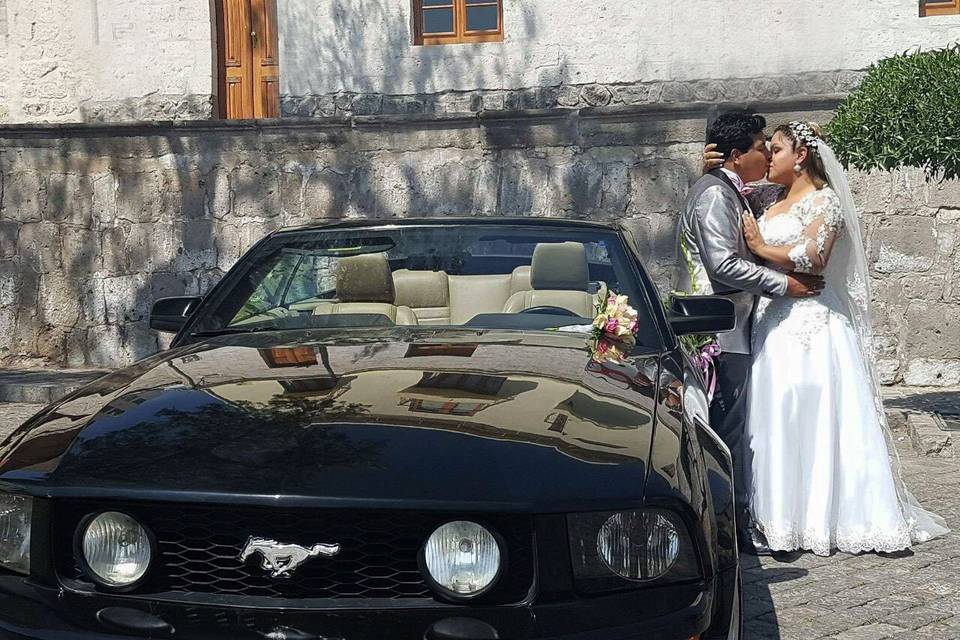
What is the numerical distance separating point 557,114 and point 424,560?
27.4 ft

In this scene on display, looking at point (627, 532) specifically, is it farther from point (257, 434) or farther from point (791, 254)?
point (791, 254)

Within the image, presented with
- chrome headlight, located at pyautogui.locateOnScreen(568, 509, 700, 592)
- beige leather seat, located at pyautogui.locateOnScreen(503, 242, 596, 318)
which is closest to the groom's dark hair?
beige leather seat, located at pyautogui.locateOnScreen(503, 242, 596, 318)

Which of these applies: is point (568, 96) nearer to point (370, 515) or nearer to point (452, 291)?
point (452, 291)

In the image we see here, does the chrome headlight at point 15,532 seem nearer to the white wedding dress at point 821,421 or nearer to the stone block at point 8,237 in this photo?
the white wedding dress at point 821,421

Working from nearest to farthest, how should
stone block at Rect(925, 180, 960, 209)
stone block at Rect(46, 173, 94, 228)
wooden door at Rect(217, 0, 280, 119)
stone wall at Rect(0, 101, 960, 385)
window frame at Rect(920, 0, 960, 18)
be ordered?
1. stone block at Rect(925, 180, 960, 209)
2. stone wall at Rect(0, 101, 960, 385)
3. stone block at Rect(46, 173, 94, 228)
4. window frame at Rect(920, 0, 960, 18)
5. wooden door at Rect(217, 0, 280, 119)

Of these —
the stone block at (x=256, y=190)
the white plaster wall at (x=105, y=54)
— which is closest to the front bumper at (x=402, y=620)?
the stone block at (x=256, y=190)

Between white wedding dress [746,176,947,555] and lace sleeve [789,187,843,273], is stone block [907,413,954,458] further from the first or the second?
lace sleeve [789,187,843,273]

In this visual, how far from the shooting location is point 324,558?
2436 millimetres

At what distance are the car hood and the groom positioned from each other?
1.90 meters

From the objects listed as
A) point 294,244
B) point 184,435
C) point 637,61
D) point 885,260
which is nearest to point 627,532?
point 184,435

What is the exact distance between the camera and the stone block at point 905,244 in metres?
9.93

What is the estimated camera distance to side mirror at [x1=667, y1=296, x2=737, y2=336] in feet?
13.7

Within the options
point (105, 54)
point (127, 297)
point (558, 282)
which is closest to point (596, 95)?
point (127, 297)

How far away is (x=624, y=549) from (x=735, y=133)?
139 inches
